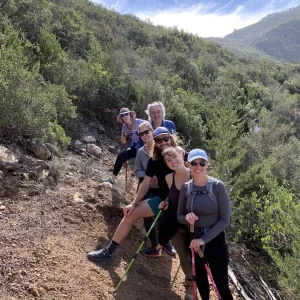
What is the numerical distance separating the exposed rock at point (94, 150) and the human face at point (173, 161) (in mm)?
4883

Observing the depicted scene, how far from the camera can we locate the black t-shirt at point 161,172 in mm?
3408

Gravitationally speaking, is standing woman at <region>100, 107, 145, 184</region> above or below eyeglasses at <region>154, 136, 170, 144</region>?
below

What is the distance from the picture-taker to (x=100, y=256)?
358 cm

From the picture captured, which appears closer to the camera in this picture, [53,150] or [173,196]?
[173,196]

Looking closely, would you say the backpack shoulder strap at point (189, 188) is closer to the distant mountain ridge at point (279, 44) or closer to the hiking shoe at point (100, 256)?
the hiking shoe at point (100, 256)

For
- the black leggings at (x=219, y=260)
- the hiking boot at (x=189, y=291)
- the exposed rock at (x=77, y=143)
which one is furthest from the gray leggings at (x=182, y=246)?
the exposed rock at (x=77, y=143)

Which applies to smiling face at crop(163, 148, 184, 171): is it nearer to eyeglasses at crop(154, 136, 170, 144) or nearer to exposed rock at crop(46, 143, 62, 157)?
eyeglasses at crop(154, 136, 170, 144)

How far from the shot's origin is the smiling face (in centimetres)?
313

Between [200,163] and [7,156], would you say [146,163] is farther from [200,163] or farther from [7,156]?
→ [7,156]

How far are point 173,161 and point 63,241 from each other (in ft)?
5.16

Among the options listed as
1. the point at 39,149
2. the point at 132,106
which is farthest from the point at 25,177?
the point at 132,106

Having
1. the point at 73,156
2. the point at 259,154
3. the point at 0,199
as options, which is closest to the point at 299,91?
the point at 259,154

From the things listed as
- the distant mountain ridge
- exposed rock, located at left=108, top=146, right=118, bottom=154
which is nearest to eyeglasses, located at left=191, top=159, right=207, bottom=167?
exposed rock, located at left=108, top=146, right=118, bottom=154

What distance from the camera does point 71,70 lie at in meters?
9.62
